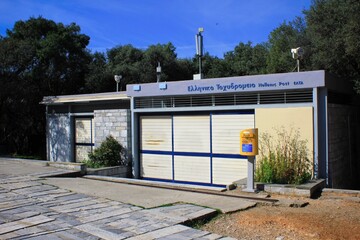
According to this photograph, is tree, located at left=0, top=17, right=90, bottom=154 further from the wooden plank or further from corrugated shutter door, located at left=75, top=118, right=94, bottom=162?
the wooden plank

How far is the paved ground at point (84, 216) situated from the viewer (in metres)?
5.90

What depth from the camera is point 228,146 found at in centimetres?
1206

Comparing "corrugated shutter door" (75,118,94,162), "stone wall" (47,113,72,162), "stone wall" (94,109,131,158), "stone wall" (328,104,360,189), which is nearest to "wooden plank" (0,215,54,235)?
"stone wall" (328,104,360,189)

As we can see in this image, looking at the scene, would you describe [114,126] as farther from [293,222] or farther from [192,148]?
[293,222]

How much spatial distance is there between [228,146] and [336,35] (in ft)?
20.1

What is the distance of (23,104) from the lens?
20484 mm

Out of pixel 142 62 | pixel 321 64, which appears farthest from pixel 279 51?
pixel 142 62

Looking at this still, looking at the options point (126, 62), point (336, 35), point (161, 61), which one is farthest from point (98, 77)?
point (336, 35)

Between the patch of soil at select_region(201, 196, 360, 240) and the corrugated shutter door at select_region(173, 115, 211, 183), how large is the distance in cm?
498

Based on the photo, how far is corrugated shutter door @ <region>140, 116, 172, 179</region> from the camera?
13.6 metres

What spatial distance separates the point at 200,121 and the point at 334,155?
13.8ft

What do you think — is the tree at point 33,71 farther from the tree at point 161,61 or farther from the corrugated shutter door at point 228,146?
the corrugated shutter door at point 228,146

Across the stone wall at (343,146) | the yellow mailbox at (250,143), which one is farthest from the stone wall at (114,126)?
the stone wall at (343,146)

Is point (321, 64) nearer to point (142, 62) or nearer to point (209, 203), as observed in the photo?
point (209, 203)
